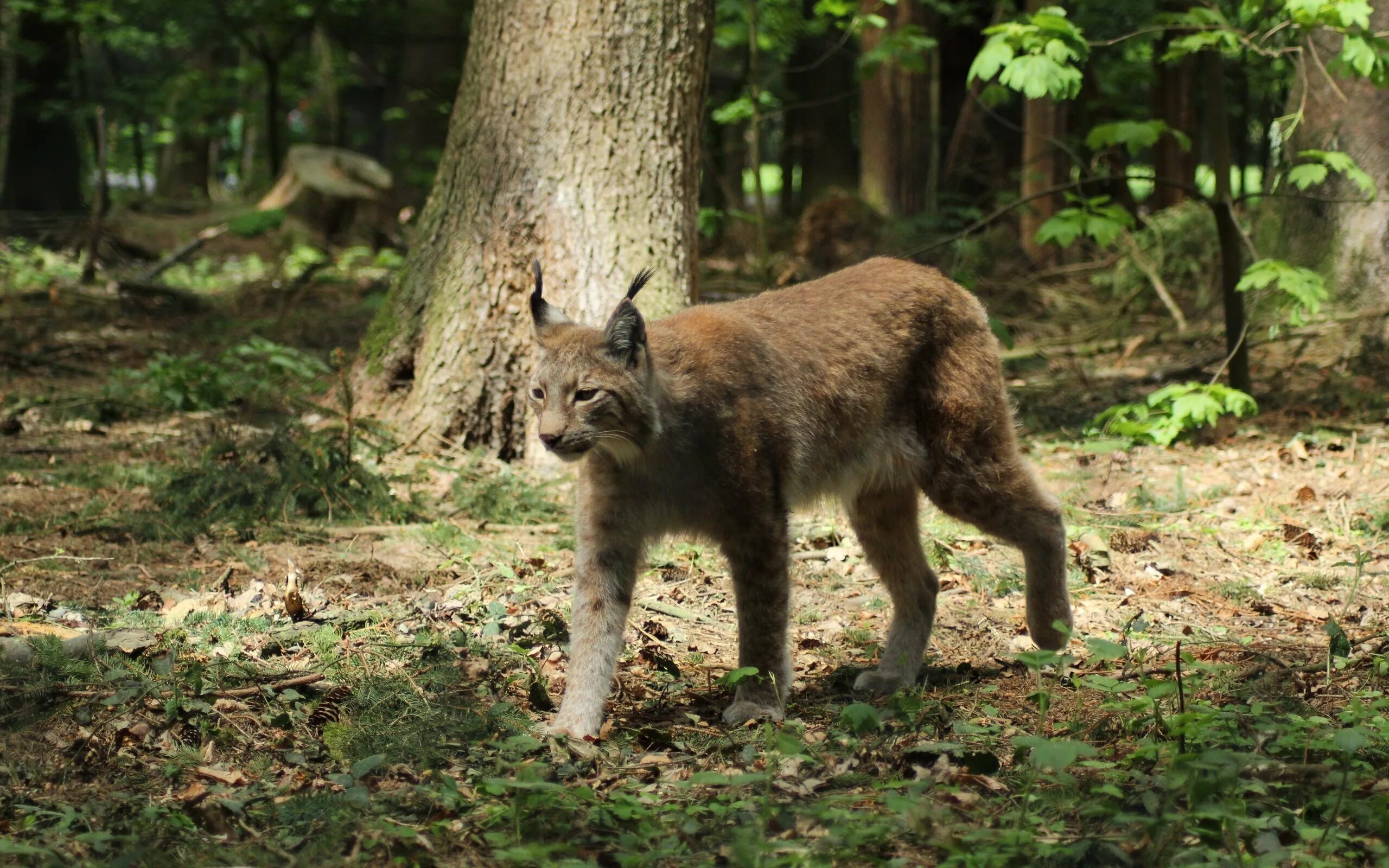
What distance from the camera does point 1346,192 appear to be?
29.6ft

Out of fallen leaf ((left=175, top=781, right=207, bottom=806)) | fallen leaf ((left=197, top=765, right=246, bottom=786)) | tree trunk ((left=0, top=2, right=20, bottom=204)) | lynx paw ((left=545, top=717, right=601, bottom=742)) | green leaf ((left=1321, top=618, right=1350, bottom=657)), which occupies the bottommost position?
lynx paw ((left=545, top=717, right=601, bottom=742))

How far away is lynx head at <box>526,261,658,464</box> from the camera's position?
14.0 feet

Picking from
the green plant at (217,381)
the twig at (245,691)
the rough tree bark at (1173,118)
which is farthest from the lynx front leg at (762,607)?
the rough tree bark at (1173,118)

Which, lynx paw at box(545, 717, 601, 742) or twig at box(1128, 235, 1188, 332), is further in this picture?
twig at box(1128, 235, 1188, 332)

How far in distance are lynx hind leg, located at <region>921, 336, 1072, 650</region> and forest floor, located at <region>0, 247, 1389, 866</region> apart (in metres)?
0.31

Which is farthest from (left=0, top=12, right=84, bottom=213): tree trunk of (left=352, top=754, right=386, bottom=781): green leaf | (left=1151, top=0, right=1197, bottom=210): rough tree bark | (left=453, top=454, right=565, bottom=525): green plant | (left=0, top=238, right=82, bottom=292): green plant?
(left=352, top=754, right=386, bottom=781): green leaf

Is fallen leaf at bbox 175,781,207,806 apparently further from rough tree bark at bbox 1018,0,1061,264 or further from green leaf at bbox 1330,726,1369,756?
rough tree bark at bbox 1018,0,1061,264

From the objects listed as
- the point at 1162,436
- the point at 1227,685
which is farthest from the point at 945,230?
the point at 1227,685

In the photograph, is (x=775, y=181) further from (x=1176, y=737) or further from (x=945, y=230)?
(x=1176, y=737)

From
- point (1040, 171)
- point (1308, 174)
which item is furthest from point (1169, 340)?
point (1040, 171)

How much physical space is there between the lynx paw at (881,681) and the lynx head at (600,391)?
1.32 m

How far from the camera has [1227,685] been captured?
14.7 ft

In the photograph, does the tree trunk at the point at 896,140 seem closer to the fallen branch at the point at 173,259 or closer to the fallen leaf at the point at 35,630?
the fallen branch at the point at 173,259

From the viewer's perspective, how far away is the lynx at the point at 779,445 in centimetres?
436
